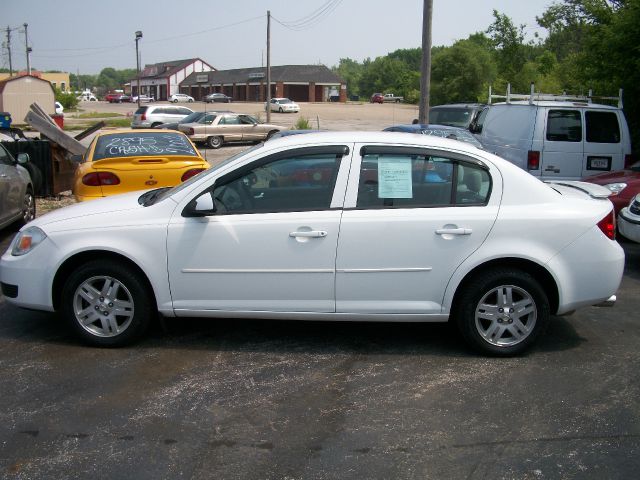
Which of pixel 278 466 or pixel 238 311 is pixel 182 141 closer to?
pixel 238 311

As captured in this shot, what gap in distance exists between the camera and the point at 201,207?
504 centimetres

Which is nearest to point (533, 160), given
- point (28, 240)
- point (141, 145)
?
point (141, 145)

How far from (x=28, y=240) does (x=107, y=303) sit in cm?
78

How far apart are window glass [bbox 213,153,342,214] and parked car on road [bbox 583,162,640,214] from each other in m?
5.51

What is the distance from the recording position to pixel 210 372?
488cm

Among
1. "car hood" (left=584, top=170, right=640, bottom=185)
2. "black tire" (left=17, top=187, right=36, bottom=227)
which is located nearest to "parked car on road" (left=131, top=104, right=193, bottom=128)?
"black tire" (left=17, top=187, right=36, bottom=227)

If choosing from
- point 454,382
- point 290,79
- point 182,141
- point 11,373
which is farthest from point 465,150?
point 290,79

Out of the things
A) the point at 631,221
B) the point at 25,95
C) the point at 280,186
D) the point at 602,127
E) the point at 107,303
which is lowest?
the point at 107,303

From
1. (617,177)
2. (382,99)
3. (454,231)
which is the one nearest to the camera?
(454,231)

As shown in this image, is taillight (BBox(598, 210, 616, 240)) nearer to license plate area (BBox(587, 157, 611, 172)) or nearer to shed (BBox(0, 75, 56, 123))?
license plate area (BBox(587, 157, 611, 172))

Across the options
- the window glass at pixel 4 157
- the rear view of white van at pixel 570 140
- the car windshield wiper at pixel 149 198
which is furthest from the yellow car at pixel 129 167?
the rear view of white van at pixel 570 140

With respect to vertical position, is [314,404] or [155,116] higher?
[155,116]

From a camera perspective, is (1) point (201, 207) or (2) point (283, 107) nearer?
(1) point (201, 207)

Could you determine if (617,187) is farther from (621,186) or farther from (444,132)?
(444,132)
